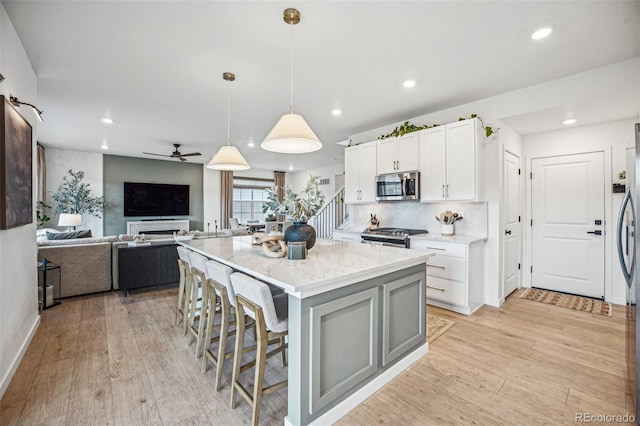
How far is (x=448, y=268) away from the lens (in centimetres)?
347

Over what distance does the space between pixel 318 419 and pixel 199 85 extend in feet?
11.3

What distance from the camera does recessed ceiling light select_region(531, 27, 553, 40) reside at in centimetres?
222

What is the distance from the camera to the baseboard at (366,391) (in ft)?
5.42

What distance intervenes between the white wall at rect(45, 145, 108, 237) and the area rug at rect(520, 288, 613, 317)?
369 inches

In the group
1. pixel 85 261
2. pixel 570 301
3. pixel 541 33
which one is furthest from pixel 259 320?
pixel 570 301

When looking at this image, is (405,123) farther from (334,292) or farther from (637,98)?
(334,292)

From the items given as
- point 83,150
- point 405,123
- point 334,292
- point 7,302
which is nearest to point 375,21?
point 334,292

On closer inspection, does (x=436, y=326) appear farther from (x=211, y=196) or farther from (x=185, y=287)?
(x=211, y=196)

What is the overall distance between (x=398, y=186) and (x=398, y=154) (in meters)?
0.49

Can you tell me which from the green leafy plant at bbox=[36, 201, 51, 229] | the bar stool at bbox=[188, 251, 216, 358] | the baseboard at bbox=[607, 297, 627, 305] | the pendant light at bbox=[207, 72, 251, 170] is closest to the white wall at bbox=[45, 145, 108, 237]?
the green leafy plant at bbox=[36, 201, 51, 229]

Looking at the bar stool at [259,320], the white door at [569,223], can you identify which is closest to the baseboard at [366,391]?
the bar stool at [259,320]

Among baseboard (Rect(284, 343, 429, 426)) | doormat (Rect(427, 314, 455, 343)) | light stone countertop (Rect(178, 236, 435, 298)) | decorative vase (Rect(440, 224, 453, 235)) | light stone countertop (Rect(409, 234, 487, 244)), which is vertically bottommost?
doormat (Rect(427, 314, 455, 343))

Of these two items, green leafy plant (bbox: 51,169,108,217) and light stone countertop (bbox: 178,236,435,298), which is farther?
green leafy plant (bbox: 51,169,108,217)

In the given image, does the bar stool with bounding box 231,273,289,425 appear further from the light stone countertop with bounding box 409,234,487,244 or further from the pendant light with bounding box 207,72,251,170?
the light stone countertop with bounding box 409,234,487,244
